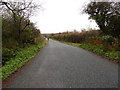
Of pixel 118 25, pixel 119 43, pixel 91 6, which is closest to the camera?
pixel 119 43

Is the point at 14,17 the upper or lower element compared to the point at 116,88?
upper

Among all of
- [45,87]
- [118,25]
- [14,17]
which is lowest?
[45,87]

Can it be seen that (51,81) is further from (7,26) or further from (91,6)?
(91,6)

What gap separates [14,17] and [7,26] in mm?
1826

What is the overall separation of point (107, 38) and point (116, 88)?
33.7 feet

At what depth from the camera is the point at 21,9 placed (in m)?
17.8

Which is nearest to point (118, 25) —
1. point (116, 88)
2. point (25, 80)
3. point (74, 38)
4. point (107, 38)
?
point (107, 38)

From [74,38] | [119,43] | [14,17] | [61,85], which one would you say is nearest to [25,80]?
[61,85]

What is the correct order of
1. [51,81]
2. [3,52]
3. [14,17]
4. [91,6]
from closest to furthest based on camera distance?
[51,81], [3,52], [14,17], [91,6]

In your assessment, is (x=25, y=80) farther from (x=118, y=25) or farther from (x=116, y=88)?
(x=118, y=25)

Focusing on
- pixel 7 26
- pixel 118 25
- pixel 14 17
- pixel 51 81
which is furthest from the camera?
pixel 14 17

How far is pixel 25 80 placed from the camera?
5699 millimetres

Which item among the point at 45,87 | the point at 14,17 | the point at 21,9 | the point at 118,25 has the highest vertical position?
the point at 21,9

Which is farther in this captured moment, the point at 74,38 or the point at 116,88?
the point at 74,38
